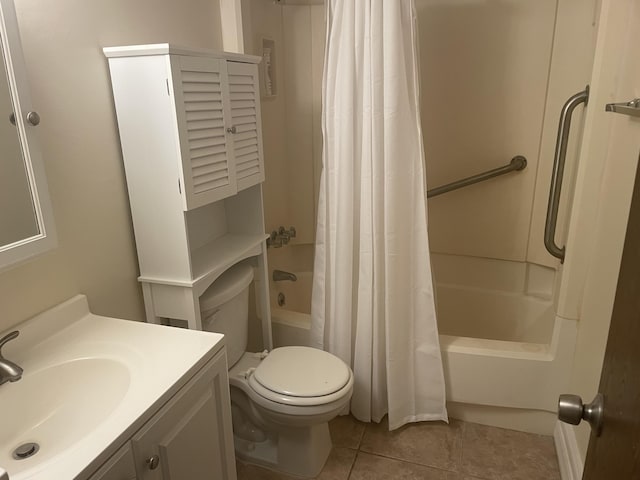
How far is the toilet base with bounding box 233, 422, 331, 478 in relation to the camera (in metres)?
1.87

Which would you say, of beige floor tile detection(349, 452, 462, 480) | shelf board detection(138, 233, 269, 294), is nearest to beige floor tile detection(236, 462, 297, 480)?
beige floor tile detection(349, 452, 462, 480)

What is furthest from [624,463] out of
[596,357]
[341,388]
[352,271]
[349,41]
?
[349,41]

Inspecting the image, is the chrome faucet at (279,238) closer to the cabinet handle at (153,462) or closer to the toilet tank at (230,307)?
the toilet tank at (230,307)

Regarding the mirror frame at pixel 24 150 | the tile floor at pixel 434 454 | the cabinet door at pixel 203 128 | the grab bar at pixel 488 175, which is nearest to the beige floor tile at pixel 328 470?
the tile floor at pixel 434 454

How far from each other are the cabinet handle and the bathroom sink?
0.44 feet

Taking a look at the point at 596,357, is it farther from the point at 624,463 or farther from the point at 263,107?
the point at 263,107

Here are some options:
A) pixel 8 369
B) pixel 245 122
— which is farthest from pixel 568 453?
pixel 8 369

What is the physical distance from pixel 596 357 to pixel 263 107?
1717mm

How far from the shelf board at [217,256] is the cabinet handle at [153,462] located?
1.82 ft

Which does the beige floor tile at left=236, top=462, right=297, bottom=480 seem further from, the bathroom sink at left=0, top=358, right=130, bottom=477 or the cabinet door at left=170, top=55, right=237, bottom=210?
the cabinet door at left=170, top=55, right=237, bottom=210

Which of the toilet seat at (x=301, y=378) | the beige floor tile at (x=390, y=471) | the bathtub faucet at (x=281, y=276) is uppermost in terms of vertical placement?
the bathtub faucet at (x=281, y=276)

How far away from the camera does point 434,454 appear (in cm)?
200

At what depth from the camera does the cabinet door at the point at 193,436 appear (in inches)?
42.9

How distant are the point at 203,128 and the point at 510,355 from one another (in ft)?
4.77
